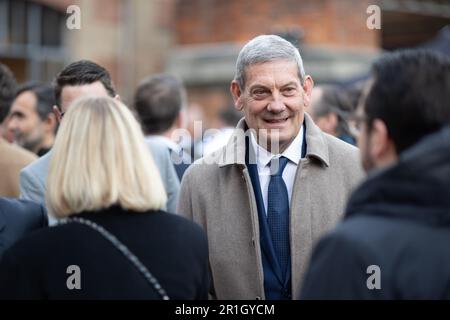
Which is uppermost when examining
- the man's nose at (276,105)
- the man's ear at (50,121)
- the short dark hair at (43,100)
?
the man's nose at (276,105)

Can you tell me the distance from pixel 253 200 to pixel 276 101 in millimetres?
458

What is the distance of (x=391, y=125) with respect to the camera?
2529mm

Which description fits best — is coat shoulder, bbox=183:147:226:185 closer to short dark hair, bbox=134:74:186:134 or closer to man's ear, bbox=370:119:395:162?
man's ear, bbox=370:119:395:162

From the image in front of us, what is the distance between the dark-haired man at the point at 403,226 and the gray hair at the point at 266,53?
144 cm

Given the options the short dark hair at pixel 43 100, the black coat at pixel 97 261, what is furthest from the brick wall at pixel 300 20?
the black coat at pixel 97 261

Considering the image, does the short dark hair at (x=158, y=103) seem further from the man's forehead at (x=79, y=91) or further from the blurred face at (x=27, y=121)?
the man's forehead at (x=79, y=91)

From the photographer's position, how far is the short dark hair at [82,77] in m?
4.59

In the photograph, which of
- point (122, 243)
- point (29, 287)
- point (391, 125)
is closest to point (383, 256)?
point (391, 125)

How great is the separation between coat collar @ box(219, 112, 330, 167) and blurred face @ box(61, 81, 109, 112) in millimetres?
919

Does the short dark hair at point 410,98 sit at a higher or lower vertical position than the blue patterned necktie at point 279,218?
higher

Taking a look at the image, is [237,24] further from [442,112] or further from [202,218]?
[442,112]

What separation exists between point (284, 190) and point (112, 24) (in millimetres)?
10650

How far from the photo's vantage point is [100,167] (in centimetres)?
298
